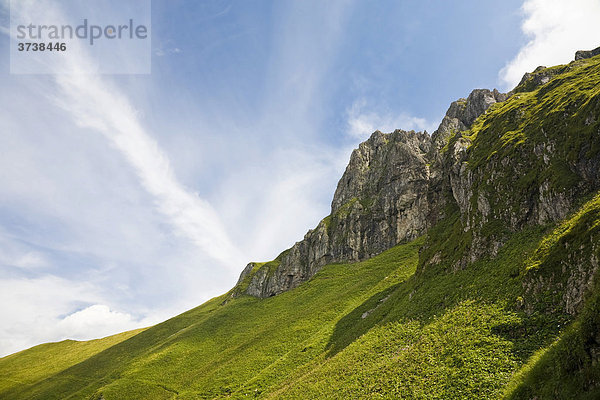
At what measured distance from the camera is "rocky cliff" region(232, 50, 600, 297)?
3397 cm

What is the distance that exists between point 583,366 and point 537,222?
2635cm

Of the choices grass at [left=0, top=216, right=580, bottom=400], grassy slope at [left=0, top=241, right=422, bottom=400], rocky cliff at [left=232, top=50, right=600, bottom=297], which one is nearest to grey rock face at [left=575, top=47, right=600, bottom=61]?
rocky cliff at [left=232, top=50, right=600, bottom=297]

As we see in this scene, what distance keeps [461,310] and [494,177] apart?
2394 centimetres

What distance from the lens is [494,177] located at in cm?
4434

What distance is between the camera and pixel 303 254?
132125mm

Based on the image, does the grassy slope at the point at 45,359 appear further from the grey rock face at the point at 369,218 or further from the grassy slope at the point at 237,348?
the grey rock face at the point at 369,218

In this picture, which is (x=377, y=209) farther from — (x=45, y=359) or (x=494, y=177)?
(x=45, y=359)

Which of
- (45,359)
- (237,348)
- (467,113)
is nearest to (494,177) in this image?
(237,348)

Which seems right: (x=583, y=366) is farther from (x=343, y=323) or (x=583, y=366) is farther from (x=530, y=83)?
(x=530, y=83)

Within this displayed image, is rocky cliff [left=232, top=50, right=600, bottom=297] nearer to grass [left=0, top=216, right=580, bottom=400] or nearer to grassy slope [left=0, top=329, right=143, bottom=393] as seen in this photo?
grass [left=0, top=216, right=580, bottom=400]

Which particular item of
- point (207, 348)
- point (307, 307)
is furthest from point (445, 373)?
point (207, 348)

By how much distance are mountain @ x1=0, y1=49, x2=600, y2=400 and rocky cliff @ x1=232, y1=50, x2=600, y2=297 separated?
266 millimetres

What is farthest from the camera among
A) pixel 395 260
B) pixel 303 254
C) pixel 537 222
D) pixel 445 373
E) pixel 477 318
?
pixel 303 254

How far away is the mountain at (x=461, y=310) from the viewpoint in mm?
20891
